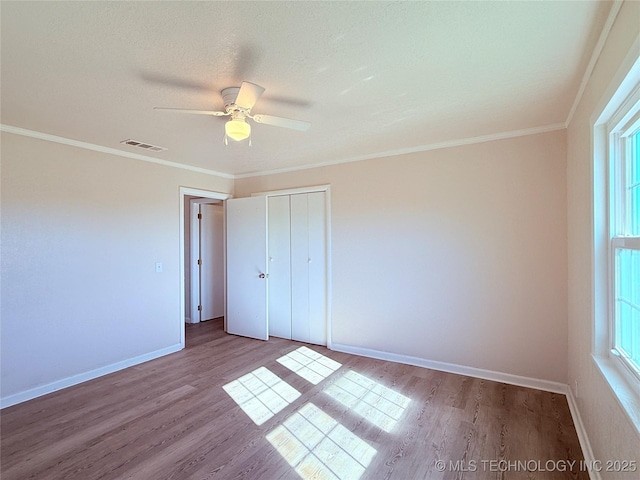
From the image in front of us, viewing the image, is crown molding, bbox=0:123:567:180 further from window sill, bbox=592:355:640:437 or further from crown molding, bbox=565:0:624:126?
window sill, bbox=592:355:640:437

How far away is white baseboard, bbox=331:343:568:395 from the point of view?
2.80 metres

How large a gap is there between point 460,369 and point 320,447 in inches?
71.6

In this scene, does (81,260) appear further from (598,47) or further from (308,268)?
(598,47)

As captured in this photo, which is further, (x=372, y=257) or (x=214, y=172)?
(x=214, y=172)

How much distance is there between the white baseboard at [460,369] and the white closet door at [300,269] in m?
0.57

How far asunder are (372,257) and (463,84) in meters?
2.09

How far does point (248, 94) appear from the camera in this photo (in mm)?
1824

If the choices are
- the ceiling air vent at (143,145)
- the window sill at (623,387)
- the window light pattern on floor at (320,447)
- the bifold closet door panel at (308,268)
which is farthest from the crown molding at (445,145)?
the window light pattern on floor at (320,447)

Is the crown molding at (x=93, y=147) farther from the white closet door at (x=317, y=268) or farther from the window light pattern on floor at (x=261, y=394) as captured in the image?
the window light pattern on floor at (x=261, y=394)

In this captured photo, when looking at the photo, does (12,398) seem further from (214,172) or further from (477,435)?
(477,435)

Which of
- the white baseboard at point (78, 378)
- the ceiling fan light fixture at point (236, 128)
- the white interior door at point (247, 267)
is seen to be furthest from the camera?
the white interior door at point (247, 267)

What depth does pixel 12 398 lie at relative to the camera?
2.67 meters

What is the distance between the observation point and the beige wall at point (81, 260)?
107 inches

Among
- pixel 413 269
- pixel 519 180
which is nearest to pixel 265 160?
pixel 413 269
